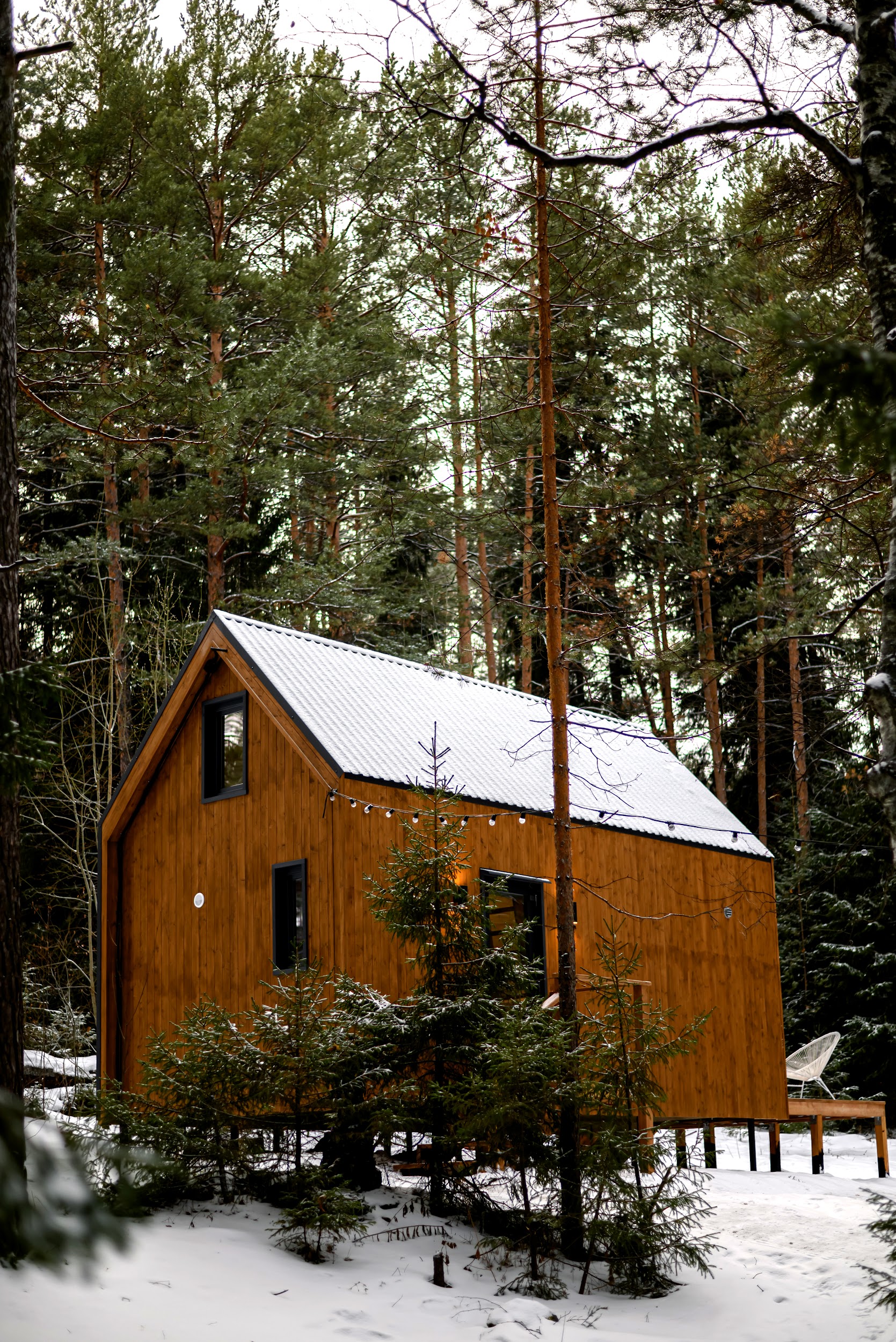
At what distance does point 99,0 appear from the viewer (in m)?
18.8

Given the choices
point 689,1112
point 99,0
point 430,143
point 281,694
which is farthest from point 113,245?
point 689,1112

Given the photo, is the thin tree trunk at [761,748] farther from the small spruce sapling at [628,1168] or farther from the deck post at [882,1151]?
the small spruce sapling at [628,1168]

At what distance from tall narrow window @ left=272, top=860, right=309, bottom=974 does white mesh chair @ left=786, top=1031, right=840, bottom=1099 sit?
6469 millimetres

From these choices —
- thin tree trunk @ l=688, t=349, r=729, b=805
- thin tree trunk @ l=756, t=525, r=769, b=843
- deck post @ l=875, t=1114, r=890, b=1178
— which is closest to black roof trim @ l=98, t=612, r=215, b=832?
deck post @ l=875, t=1114, r=890, b=1178

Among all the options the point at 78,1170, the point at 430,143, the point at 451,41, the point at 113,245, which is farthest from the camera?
the point at 113,245

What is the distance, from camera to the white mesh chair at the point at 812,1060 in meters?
14.3

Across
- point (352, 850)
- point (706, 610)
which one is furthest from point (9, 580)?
point (706, 610)

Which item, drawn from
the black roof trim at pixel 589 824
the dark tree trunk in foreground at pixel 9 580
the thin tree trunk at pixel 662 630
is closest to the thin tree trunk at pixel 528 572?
the thin tree trunk at pixel 662 630

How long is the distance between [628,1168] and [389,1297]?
5.90ft

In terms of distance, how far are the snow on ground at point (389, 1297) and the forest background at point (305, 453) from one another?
22.7ft

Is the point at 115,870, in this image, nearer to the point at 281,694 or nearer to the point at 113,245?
the point at 281,694

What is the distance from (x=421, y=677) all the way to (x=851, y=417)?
11.4 meters

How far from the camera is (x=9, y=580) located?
6695 millimetres

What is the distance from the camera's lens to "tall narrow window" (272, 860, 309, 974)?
36.5 feet
